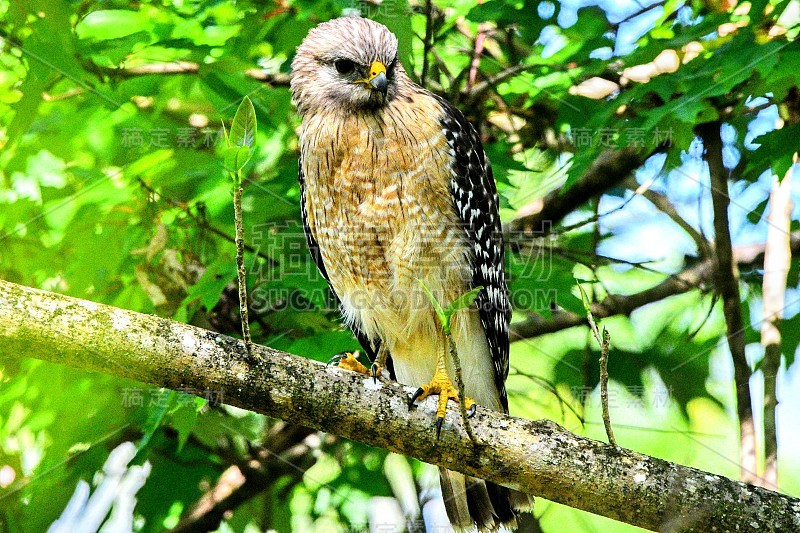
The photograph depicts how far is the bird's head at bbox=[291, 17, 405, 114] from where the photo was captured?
15.8ft

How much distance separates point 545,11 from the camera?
5.65 m

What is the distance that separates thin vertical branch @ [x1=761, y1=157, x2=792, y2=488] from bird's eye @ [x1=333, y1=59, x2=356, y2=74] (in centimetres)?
275

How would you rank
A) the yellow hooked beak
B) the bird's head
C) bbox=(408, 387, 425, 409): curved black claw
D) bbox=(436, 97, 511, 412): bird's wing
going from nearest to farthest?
bbox=(408, 387, 425, 409): curved black claw → the yellow hooked beak → the bird's head → bbox=(436, 97, 511, 412): bird's wing

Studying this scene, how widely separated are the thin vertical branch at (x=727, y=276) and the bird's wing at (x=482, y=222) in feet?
5.12

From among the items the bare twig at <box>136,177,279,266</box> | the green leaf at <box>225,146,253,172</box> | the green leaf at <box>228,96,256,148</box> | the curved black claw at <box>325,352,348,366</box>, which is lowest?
the curved black claw at <box>325,352,348,366</box>

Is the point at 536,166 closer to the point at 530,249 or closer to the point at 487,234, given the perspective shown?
the point at 530,249

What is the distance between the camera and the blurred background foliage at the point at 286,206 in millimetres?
4934

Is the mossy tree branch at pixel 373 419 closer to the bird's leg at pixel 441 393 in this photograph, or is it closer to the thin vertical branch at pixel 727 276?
the bird's leg at pixel 441 393

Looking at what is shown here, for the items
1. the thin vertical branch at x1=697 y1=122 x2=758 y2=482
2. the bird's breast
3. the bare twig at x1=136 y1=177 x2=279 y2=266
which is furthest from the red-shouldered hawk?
the thin vertical branch at x1=697 y1=122 x2=758 y2=482

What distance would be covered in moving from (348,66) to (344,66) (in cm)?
3

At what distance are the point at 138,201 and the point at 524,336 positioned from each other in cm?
294

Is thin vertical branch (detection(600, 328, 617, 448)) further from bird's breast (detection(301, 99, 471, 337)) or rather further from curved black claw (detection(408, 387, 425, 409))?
bird's breast (detection(301, 99, 471, 337))

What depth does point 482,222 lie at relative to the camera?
5047 millimetres

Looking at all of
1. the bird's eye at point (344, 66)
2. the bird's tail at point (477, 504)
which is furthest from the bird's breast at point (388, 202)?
the bird's tail at point (477, 504)
